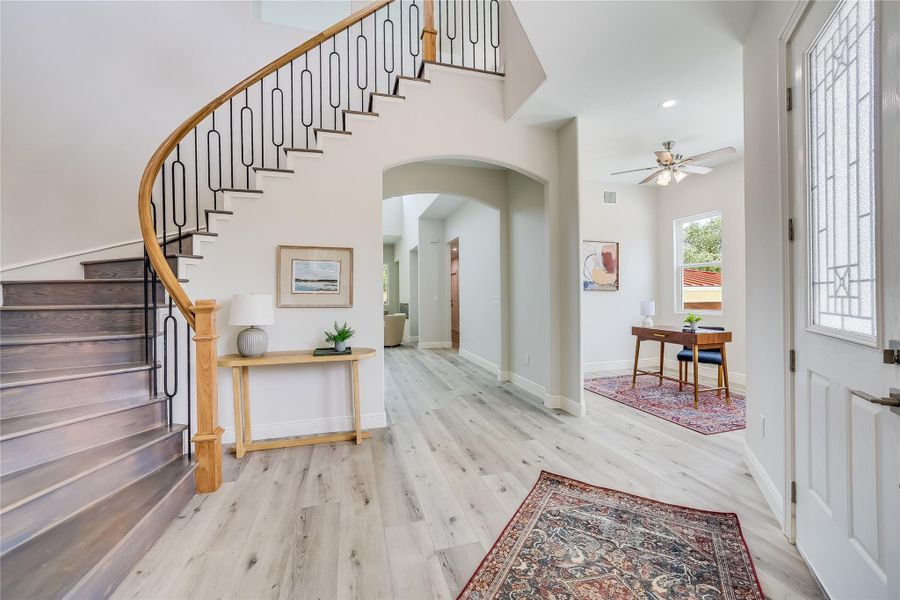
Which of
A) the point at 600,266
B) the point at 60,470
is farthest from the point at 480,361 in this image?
the point at 60,470

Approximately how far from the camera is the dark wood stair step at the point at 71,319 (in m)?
2.53

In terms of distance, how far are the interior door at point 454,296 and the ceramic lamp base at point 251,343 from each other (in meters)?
5.40

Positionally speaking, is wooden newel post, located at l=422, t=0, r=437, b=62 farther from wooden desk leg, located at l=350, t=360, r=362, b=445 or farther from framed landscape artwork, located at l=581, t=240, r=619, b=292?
framed landscape artwork, located at l=581, t=240, r=619, b=292

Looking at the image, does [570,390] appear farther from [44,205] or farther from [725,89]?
[44,205]

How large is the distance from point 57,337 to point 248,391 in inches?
45.4

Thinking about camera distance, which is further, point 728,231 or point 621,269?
point 621,269

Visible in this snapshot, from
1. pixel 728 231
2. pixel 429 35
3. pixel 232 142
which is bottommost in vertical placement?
pixel 728 231

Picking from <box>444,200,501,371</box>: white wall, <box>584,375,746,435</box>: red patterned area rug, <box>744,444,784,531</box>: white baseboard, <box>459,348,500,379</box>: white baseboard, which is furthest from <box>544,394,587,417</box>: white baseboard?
<box>444,200,501,371</box>: white wall

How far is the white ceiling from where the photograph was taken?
92.5 inches

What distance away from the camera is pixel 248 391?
2938 mm

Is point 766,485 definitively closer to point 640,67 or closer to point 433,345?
point 640,67

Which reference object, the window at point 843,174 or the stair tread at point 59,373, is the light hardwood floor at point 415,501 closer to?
the stair tread at point 59,373

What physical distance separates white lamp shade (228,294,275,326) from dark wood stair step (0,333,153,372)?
568 mm

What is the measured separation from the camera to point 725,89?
3.07m
